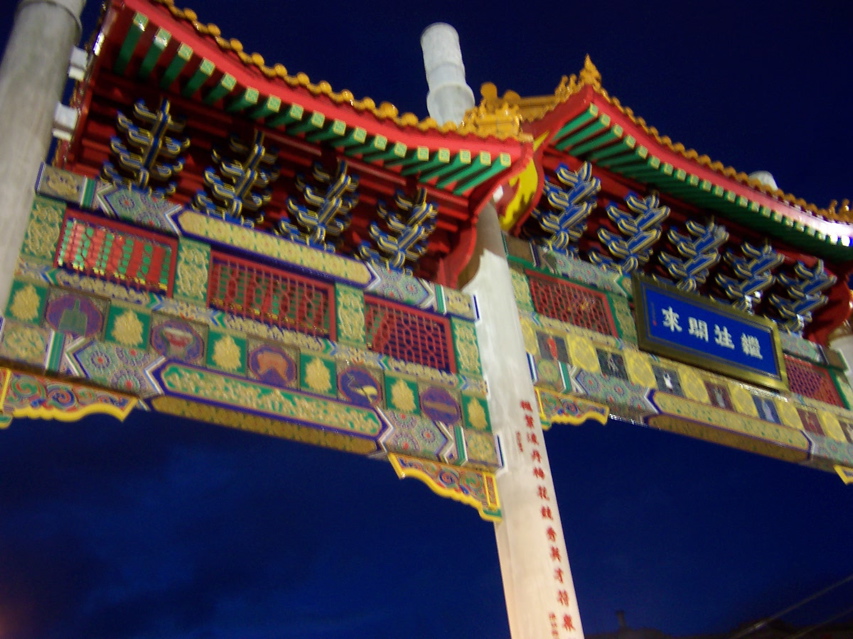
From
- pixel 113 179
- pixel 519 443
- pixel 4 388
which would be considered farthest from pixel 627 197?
pixel 4 388

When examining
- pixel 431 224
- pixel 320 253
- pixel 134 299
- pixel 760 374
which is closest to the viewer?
pixel 134 299

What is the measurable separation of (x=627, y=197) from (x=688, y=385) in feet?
6.44

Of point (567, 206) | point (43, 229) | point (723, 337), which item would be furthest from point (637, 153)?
point (43, 229)

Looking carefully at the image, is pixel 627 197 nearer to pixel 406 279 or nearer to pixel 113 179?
pixel 406 279

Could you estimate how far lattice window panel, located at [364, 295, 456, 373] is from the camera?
723 centimetres

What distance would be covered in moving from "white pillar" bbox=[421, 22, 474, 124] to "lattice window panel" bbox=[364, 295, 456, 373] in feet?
9.16

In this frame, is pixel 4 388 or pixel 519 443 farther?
pixel 519 443

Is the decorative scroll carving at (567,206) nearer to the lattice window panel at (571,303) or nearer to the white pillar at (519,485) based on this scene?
the lattice window panel at (571,303)

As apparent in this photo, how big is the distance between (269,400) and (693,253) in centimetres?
526

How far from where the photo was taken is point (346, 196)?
24.7 ft

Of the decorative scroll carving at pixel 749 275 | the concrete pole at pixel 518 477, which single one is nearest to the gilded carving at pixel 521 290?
the concrete pole at pixel 518 477

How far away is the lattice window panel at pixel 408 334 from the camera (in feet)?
23.7

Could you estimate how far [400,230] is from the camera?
25.6 ft

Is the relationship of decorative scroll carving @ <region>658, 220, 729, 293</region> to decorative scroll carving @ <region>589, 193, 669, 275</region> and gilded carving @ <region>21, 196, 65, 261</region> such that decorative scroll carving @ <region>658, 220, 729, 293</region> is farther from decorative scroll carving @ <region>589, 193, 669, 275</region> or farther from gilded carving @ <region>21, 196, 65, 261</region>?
gilded carving @ <region>21, 196, 65, 261</region>
